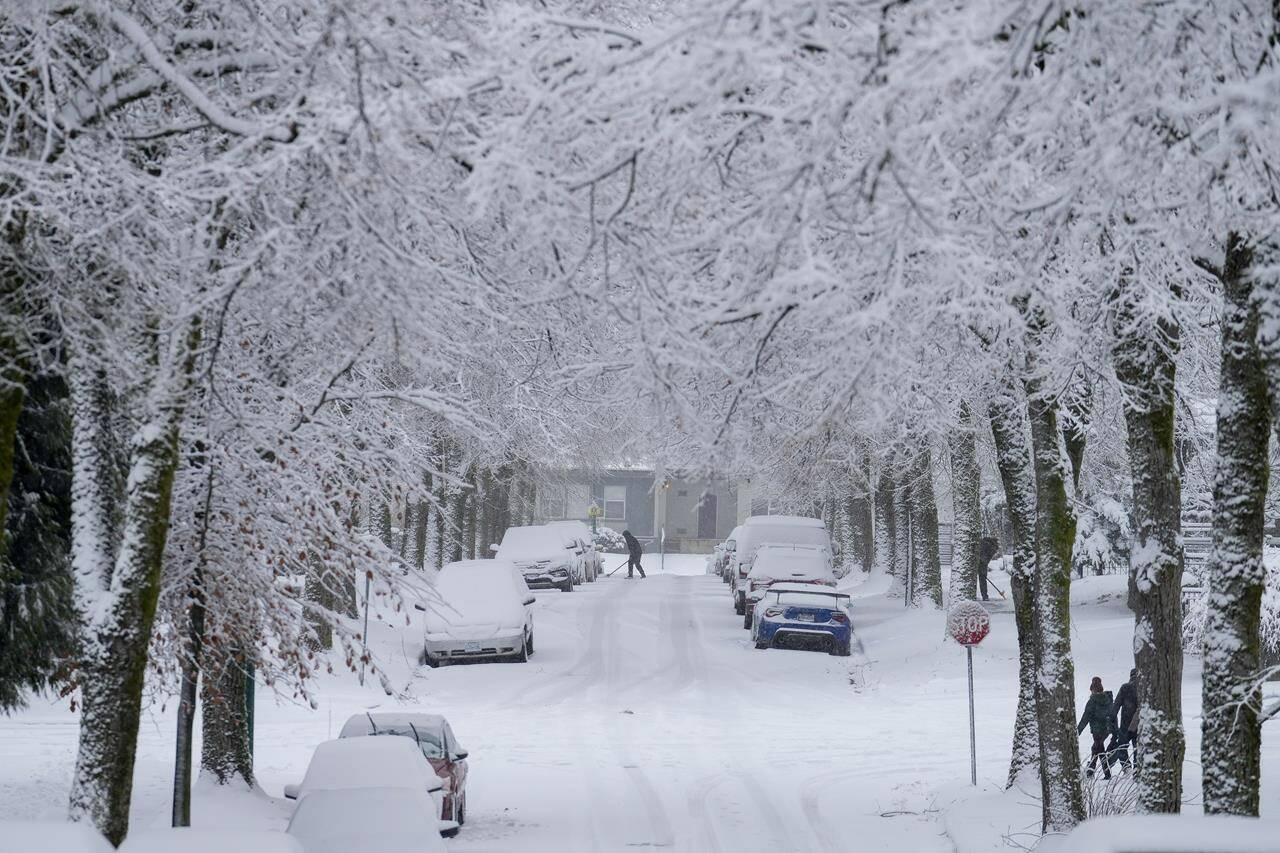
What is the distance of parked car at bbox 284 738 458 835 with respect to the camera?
1143 cm

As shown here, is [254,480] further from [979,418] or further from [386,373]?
[979,418]

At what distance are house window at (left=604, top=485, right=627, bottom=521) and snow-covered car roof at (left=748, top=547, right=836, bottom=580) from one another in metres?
62.0

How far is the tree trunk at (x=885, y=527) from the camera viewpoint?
1486 inches

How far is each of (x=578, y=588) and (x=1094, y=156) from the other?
39.9m

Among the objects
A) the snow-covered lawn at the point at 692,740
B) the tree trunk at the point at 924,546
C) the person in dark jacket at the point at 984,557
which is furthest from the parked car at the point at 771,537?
the person in dark jacket at the point at 984,557

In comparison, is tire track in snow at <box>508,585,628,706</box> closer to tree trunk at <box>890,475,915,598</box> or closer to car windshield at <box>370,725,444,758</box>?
tree trunk at <box>890,475,915,598</box>

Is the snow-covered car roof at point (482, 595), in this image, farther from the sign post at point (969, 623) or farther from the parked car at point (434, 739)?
the parked car at point (434, 739)

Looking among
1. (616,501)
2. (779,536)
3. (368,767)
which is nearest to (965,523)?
(779,536)

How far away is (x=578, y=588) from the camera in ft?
148

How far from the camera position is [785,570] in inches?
1246

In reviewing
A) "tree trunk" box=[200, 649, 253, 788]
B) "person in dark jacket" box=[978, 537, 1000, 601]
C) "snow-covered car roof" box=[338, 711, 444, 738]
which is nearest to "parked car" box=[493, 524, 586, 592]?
"person in dark jacket" box=[978, 537, 1000, 601]

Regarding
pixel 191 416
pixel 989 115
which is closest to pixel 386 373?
pixel 191 416

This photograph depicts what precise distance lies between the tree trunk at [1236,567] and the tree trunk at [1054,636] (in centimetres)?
330

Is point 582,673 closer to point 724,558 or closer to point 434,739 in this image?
point 434,739
